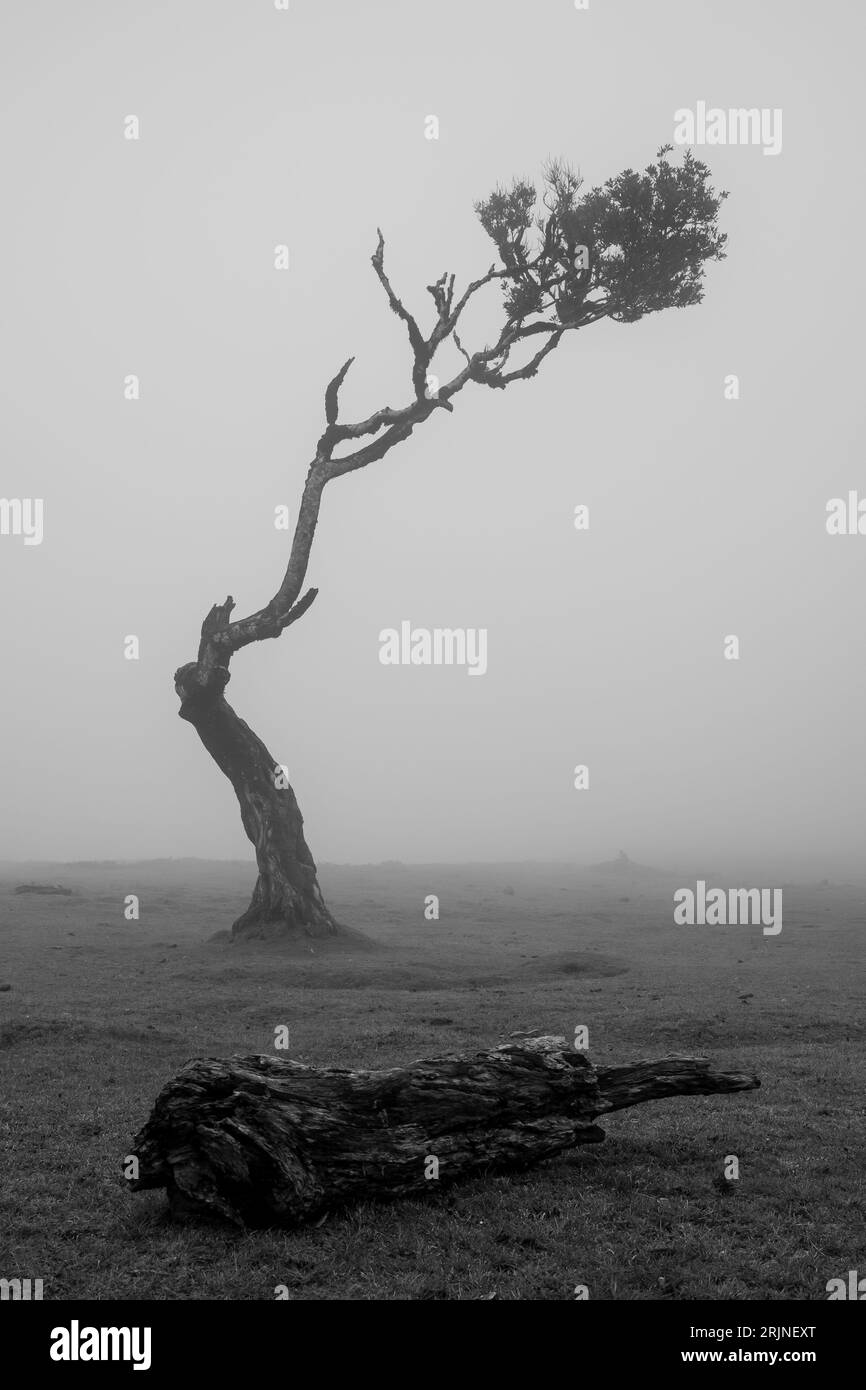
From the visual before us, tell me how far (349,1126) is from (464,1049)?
936 centimetres

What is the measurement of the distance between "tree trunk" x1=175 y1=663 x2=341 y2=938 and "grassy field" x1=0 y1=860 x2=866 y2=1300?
99.3 inches

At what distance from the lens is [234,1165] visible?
11.7m

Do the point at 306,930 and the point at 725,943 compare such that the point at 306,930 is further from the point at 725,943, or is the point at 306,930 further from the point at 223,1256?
the point at 223,1256

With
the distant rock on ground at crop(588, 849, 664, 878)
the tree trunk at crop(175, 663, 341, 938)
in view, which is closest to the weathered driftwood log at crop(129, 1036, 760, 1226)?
the tree trunk at crop(175, 663, 341, 938)

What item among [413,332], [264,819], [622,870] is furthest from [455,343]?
[622,870]

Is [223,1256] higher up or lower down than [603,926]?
higher up

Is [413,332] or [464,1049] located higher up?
[413,332]

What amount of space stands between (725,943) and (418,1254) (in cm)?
3797

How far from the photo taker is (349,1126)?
1236 centimetres

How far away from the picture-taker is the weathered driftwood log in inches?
461

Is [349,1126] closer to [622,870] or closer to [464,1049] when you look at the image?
[464,1049]

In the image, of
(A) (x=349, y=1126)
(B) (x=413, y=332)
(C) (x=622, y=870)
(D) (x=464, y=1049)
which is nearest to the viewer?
(A) (x=349, y=1126)

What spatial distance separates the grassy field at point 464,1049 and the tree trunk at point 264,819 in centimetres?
252
